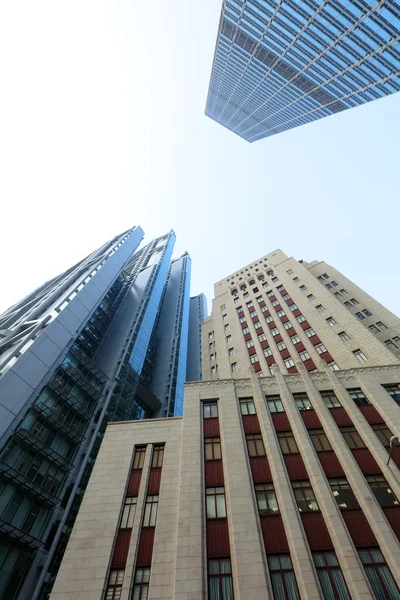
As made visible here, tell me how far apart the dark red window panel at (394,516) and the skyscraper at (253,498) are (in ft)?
0.20

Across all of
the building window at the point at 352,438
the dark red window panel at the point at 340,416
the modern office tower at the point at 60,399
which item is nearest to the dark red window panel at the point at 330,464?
the building window at the point at 352,438

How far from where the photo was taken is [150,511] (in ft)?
66.0

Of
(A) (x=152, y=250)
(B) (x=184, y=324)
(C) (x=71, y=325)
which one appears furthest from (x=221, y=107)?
(C) (x=71, y=325)

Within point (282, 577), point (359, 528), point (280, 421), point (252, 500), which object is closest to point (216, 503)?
point (252, 500)

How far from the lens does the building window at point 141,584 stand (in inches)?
631

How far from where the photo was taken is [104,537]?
18594mm

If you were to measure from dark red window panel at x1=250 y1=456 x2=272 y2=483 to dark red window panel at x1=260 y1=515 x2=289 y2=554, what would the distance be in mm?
2354

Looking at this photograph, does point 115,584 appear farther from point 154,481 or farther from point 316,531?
point 316,531

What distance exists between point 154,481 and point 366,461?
15173 mm

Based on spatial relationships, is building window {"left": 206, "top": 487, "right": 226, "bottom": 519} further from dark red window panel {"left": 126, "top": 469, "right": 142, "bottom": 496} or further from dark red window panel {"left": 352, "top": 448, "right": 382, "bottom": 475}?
dark red window panel {"left": 352, "top": 448, "right": 382, "bottom": 475}

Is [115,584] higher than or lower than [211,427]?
lower

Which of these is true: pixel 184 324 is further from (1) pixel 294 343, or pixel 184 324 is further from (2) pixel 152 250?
(1) pixel 294 343

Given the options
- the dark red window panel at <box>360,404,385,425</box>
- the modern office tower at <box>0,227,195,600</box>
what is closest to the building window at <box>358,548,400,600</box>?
the dark red window panel at <box>360,404,385,425</box>

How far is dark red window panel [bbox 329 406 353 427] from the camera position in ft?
77.8
